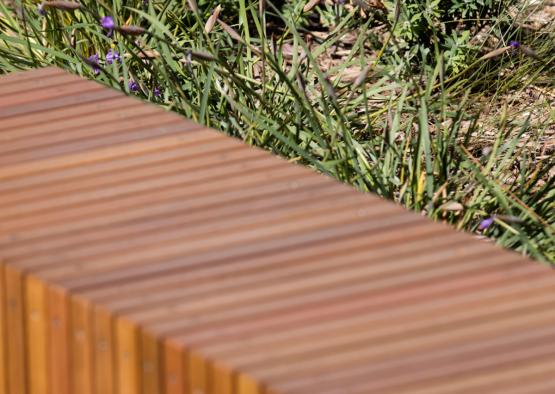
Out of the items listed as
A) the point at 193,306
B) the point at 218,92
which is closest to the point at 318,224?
the point at 193,306

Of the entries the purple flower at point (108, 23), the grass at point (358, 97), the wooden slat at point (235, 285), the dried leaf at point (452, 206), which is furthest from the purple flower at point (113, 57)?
the dried leaf at point (452, 206)

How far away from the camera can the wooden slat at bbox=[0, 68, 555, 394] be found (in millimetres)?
2514

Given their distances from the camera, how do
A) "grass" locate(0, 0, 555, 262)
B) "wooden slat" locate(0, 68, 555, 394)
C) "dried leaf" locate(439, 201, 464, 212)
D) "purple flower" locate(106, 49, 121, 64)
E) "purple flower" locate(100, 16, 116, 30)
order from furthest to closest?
"purple flower" locate(106, 49, 121, 64)
"purple flower" locate(100, 16, 116, 30)
"grass" locate(0, 0, 555, 262)
"dried leaf" locate(439, 201, 464, 212)
"wooden slat" locate(0, 68, 555, 394)

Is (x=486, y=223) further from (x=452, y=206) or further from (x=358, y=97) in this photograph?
(x=358, y=97)

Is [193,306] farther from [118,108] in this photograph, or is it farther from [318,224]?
[118,108]

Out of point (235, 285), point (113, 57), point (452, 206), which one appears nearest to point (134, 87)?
point (113, 57)

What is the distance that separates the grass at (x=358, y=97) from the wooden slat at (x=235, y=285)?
1.80ft

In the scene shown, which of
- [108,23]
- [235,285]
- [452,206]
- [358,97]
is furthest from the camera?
[358,97]

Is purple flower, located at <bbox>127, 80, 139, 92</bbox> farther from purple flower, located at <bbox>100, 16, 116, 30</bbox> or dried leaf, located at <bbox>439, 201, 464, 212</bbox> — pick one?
dried leaf, located at <bbox>439, 201, 464, 212</bbox>

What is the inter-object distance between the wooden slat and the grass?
549 millimetres

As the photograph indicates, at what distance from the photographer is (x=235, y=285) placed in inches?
107

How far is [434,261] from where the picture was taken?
2830 millimetres

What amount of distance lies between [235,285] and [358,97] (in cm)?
229

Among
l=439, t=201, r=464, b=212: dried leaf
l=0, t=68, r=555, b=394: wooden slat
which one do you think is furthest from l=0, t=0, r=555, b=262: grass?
l=0, t=68, r=555, b=394: wooden slat
